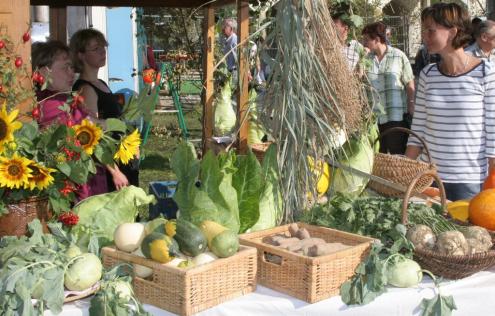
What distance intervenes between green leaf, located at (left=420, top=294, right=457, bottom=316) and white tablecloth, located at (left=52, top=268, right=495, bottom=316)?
0.07 feet

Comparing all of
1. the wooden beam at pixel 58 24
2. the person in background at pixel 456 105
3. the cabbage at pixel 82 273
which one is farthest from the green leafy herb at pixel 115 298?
the wooden beam at pixel 58 24

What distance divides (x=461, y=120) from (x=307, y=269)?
147cm

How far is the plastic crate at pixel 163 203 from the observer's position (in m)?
2.97

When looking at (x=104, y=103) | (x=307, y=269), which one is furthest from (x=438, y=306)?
(x=104, y=103)

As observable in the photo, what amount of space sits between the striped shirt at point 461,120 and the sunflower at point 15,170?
1.81m

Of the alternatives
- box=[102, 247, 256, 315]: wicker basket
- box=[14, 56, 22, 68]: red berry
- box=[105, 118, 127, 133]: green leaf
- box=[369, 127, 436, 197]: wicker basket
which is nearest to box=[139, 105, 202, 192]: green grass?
box=[369, 127, 436, 197]: wicker basket

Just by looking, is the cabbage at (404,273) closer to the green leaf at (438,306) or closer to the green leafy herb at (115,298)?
the green leaf at (438,306)

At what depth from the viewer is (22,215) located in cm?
177

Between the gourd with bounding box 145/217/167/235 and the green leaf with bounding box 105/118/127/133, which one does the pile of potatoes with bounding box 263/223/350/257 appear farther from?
the green leaf with bounding box 105/118/127/133

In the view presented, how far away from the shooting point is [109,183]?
3.27 m

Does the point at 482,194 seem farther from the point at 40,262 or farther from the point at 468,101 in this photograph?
the point at 40,262

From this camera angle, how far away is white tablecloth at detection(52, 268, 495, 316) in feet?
5.08

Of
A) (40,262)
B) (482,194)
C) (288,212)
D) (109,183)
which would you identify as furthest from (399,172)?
(109,183)

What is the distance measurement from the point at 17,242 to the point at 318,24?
1.07 meters
